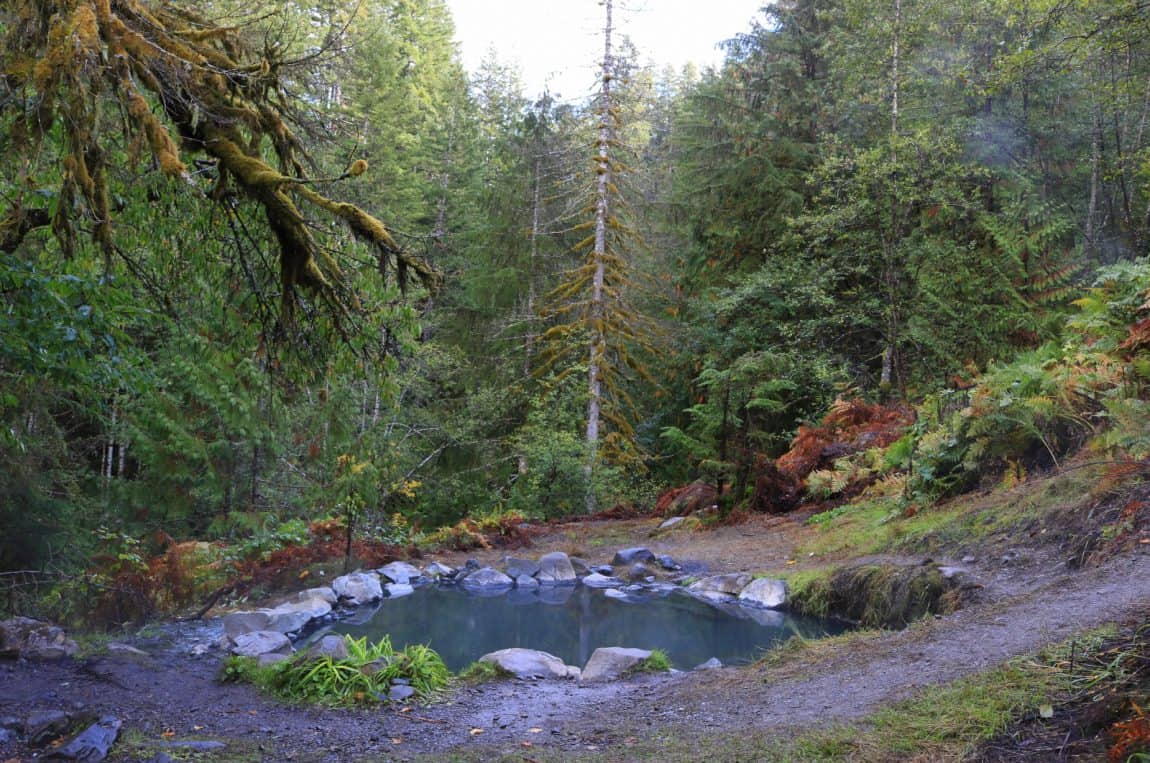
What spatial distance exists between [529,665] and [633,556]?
553cm

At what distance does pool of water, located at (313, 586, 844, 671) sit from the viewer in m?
8.63

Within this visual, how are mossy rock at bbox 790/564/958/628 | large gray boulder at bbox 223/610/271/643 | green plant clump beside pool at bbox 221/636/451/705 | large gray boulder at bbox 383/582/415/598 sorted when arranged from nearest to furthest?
green plant clump beside pool at bbox 221/636/451/705, mossy rock at bbox 790/564/958/628, large gray boulder at bbox 223/610/271/643, large gray boulder at bbox 383/582/415/598

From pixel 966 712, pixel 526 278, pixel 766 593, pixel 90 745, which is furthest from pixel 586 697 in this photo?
pixel 526 278

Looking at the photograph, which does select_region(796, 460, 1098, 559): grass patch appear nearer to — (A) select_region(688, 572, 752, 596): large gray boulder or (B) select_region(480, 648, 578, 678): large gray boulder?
(A) select_region(688, 572, 752, 596): large gray boulder

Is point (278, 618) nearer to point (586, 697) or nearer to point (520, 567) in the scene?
point (520, 567)

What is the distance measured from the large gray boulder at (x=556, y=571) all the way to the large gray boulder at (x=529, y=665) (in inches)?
192

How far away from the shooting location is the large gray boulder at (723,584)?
10.3m

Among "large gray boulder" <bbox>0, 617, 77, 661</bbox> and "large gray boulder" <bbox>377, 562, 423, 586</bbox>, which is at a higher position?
"large gray boulder" <bbox>0, 617, 77, 661</bbox>

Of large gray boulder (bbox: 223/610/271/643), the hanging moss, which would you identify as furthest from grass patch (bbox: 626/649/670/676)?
the hanging moss

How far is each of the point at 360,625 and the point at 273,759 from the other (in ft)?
17.6

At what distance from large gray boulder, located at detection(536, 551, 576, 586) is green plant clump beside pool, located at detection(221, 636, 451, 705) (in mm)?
5637

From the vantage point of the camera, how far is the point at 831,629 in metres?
8.38

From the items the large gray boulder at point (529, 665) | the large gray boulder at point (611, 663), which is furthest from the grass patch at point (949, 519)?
the large gray boulder at point (529, 665)

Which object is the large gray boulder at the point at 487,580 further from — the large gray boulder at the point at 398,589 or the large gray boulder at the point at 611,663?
the large gray boulder at the point at 611,663
